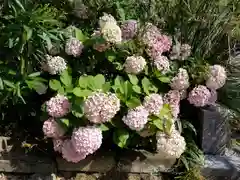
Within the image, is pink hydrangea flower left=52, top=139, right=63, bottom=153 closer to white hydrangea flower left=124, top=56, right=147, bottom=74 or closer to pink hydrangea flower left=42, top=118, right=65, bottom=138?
pink hydrangea flower left=42, top=118, right=65, bottom=138

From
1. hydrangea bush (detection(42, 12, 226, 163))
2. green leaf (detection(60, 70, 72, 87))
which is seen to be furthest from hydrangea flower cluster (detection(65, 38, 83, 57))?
green leaf (detection(60, 70, 72, 87))

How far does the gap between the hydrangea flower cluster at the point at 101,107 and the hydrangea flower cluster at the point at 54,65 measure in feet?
1.17

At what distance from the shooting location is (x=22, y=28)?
3414mm

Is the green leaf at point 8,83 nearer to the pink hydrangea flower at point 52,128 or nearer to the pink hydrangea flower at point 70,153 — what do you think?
the pink hydrangea flower at point 52,128

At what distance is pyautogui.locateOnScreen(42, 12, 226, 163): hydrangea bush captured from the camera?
11.5ft

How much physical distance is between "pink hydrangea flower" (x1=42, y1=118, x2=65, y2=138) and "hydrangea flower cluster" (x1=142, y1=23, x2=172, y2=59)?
0.76 meters

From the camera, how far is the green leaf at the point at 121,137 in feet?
11.9

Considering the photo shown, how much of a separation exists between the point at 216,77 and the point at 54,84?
1073 mm

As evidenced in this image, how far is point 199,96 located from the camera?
3793 millimetres

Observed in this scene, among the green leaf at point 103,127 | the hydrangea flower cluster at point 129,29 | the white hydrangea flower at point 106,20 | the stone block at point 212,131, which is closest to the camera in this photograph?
the green leaf at point 103,127

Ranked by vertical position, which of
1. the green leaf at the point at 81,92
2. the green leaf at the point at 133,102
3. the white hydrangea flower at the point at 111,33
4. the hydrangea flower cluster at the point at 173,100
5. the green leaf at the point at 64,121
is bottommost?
the green leaf at the point at 64,121

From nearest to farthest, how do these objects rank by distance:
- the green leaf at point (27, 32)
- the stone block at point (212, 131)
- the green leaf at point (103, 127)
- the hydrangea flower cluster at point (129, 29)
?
the green leaf at point (27, 32)
the green leaf at point (103, 127)
the hydrangea flower cluster at point (129, 29)
the stone block at point (212, 131)

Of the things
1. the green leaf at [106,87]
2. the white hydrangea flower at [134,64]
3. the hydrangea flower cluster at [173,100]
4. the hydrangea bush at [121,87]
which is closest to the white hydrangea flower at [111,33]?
the hydrangea bush at [121,87]

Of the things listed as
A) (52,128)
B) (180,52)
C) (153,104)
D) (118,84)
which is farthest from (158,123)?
(52,128)
